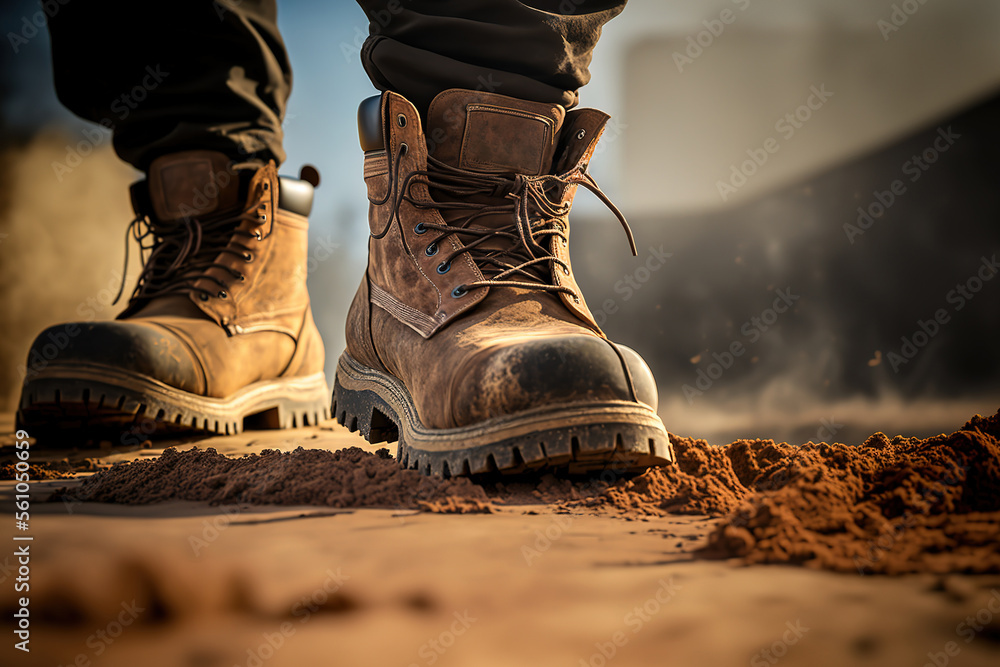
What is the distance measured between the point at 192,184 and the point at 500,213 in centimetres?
131

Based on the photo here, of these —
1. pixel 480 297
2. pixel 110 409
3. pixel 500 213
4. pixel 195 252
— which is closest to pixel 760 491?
pixel 480 297

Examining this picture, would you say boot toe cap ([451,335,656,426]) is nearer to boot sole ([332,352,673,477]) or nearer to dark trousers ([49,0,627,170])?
boot sole ([332,352,673,477])

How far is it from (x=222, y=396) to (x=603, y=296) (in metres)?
1.56

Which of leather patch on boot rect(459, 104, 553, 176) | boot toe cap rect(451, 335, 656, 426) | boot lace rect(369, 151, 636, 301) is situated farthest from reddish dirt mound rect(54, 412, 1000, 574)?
leather patch on boot rect(459, 104, 553, 176)

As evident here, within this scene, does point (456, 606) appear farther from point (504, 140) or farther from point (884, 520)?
point (504, 140)

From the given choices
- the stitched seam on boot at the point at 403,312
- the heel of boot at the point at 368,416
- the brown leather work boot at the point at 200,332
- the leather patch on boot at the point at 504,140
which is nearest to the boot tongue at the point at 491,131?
the leather patch on boot at the point at 504,140

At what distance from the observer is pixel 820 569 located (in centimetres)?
58

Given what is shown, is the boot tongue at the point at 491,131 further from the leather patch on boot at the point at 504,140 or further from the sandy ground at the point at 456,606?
the sandy ground at the point at 456,606

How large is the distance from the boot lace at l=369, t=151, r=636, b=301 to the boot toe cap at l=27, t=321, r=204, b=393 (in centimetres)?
87

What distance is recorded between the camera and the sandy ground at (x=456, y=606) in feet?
1.48

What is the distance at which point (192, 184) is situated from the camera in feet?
6.77

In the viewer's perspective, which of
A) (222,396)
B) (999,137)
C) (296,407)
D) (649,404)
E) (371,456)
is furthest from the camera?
(999,137)

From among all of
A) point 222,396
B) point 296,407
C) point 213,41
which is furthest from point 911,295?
point 213,41

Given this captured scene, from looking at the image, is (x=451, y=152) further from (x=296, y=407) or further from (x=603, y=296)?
(x=603, y=296)
